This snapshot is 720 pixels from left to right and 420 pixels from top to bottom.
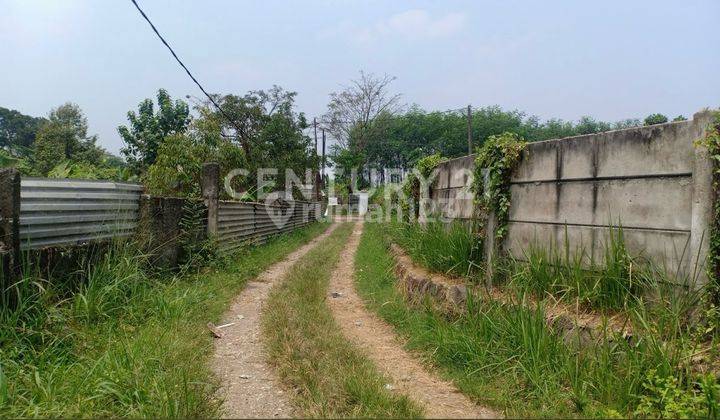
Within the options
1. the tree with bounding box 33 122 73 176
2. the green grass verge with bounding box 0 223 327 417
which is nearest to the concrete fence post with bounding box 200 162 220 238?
the green grass verge with bounding box 0 223 327 417

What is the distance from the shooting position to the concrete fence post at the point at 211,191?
8477 millimetres

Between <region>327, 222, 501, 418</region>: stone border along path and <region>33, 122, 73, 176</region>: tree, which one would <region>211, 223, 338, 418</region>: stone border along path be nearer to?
<region>327, 222, 501, 418</region>: stone border along path

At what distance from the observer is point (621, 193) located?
3812 mm

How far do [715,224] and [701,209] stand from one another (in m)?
0.14

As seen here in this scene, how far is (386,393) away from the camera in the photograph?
3154mm

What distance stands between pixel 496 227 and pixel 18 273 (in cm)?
478

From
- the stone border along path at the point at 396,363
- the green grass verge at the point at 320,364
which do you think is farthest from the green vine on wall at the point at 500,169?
the green grass verge at the point at 320,364

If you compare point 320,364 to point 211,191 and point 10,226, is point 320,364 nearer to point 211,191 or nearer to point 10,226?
point 10,226

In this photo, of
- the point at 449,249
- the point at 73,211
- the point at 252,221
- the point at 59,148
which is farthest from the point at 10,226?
the point at 59,148

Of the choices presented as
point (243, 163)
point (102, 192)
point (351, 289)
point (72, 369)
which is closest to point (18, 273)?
point (72, 369)

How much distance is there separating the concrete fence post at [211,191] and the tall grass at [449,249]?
3744 mm

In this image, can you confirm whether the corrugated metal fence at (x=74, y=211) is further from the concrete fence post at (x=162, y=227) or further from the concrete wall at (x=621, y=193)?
the concrete wall at (x=621, y=193)

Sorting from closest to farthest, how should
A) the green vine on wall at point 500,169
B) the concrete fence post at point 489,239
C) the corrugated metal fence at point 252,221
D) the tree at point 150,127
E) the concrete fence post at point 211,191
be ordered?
1. the green vine on wall at point 500,169
2. the concrete fence post at point 489,239
3. the concrete fence post at point 211,191
4. the corrugated metal fence at point 252,221
5. the tree at point 150,127

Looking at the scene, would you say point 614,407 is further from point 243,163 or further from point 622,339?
point 243,163
